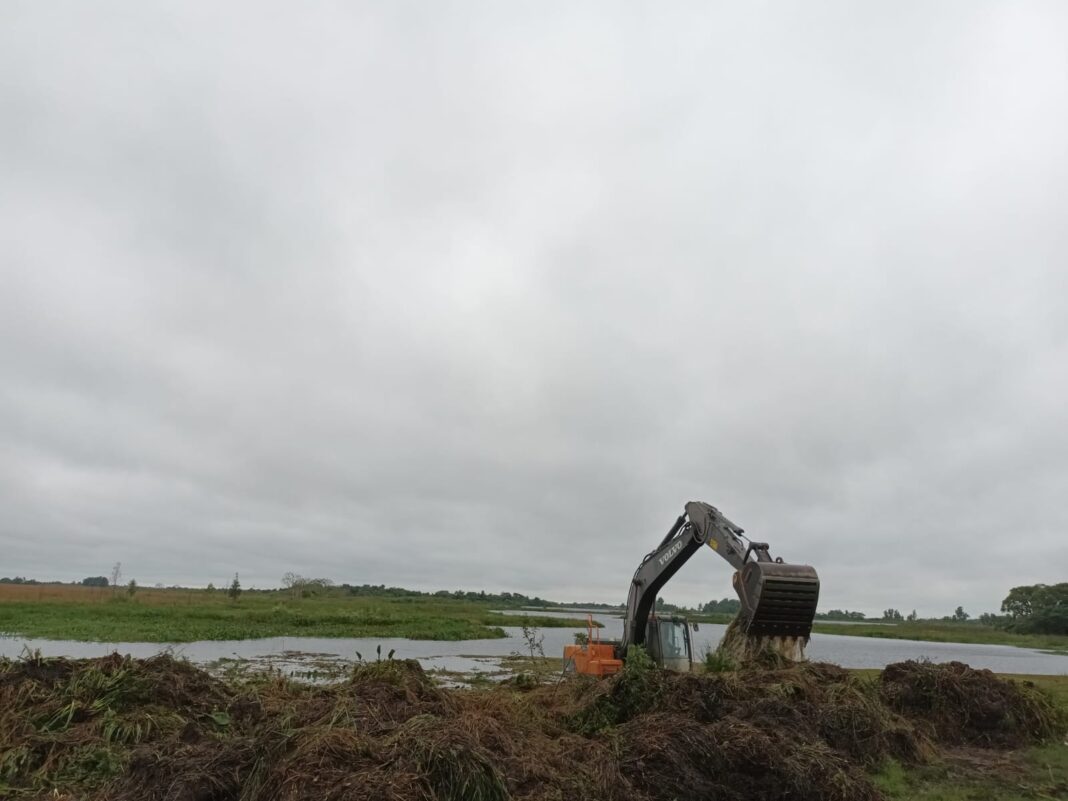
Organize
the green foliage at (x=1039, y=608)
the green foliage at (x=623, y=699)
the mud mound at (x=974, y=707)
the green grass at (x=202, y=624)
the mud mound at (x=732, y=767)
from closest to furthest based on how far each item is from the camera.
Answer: the mud mound at (x=732, y=767) < the green foliage at (x=623, y=699) < the mud mound at (x=974, y=707) < the green grass at (x=202, y=624) < the green foliage at (x=1039, y=608)

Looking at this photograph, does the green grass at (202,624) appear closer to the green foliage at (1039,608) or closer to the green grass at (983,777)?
the green grass at (983,777)

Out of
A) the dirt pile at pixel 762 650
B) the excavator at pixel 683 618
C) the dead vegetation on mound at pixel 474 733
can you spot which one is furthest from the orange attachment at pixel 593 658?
the dirt pile at pixel 762 650

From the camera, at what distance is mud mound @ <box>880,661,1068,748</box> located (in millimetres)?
12750

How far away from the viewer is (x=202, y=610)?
52062 millimetres

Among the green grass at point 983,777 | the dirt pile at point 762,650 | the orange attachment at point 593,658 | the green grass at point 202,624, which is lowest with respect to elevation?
the green grass at point 983,777

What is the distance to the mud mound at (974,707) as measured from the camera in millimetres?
12750

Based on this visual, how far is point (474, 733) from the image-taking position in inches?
314

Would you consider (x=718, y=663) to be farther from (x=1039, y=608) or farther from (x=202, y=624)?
(x=1039, y=608)

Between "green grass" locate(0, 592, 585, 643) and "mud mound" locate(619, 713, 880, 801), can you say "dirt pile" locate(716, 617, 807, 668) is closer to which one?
"mud mound" locate(619, 713, 880, 801)

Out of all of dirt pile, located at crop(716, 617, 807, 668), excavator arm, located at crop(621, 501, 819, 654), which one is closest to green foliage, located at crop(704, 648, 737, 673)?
dirt pile, located at crop(716, 617, 807, 668)

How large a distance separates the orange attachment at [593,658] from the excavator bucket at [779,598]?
4107mm

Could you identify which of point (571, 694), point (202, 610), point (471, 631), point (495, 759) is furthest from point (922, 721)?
point (202, 610)

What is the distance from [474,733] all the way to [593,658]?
924 cm

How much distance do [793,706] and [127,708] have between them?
9.84m
